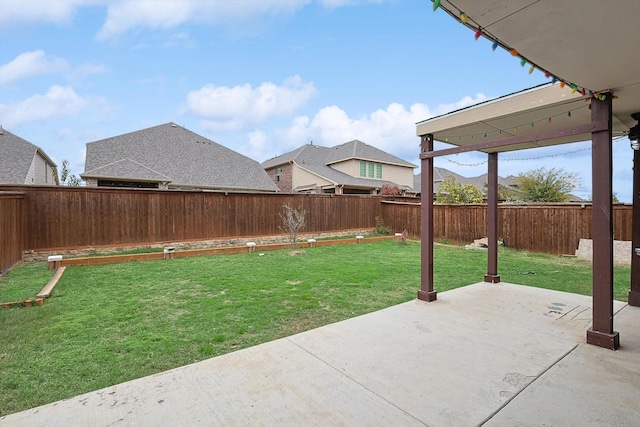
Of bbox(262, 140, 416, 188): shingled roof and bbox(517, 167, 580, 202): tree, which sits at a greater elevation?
bbox(262, 140, 416, 188): shingled roof

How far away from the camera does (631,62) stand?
2.45 metres

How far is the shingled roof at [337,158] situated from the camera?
2086 centimetres

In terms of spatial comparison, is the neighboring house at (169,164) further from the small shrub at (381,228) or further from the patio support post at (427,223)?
the patio support post at (427,223)

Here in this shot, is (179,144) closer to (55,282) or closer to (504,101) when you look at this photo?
(55,282)

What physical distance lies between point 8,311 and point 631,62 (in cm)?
697

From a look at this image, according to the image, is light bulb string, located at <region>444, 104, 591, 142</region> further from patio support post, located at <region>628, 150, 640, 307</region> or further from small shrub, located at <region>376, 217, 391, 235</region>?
small shrub, located at <region>376, 217, 391, 235</region>

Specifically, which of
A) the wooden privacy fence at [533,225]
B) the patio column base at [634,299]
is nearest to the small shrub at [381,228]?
the wooden privacy fence at [533,225]

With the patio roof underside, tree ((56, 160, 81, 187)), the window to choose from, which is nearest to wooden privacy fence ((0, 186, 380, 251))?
the patio roof underside

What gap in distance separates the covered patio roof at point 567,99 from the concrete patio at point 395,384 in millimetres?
769

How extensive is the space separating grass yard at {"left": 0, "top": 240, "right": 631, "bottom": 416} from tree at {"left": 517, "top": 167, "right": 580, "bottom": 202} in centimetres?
1020

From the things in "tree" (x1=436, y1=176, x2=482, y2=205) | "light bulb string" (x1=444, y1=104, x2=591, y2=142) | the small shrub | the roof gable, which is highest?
the roof gable

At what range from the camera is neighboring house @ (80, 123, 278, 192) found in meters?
13.0

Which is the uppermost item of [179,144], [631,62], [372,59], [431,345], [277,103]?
[277,103]

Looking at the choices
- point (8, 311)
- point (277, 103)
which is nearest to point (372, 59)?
point (8, 311)
